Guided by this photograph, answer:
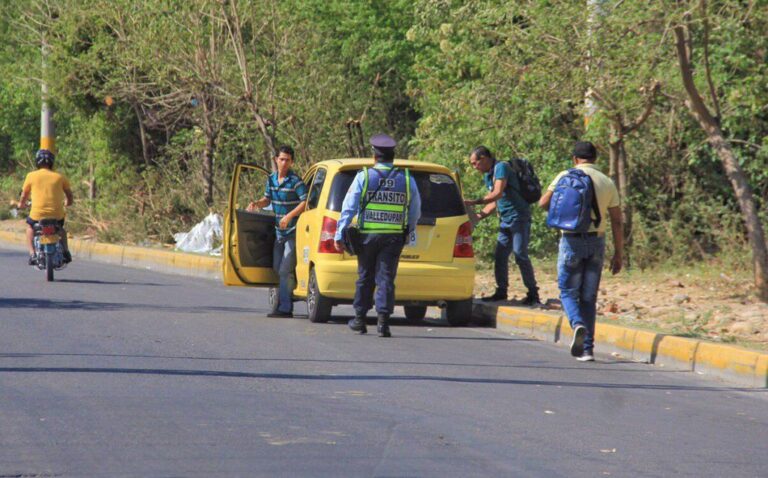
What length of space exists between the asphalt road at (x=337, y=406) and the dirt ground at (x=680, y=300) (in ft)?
3.88

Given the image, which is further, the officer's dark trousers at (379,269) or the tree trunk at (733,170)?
the tree trunk at (733,170)

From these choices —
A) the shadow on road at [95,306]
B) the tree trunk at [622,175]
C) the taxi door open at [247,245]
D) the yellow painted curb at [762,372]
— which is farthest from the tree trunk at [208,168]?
the yellow painted curb at [762,372]

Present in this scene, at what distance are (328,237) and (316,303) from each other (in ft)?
2.18

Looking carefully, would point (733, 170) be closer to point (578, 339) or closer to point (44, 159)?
point (578, 339)

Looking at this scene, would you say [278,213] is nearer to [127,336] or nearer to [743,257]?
[127,336]

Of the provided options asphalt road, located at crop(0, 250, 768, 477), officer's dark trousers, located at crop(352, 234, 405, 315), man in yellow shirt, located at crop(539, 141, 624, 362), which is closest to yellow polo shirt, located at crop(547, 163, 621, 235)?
man in yellow shirt, located at crop(539, 141, 624, 362)

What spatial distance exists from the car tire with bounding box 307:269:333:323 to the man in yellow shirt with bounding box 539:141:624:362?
8.63ft

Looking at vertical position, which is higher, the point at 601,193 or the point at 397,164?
the point at 397,164

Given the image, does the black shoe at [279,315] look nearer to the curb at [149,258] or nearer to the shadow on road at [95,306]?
the shadow on road at [95,306]

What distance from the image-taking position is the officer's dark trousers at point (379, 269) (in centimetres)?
1192

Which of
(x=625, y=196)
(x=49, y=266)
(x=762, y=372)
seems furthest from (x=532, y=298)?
(x=49, y=266)

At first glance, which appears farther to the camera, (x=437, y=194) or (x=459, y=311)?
(x=459, y=311)

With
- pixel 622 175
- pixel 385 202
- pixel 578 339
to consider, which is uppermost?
pixel 622 175

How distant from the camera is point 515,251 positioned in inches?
542
